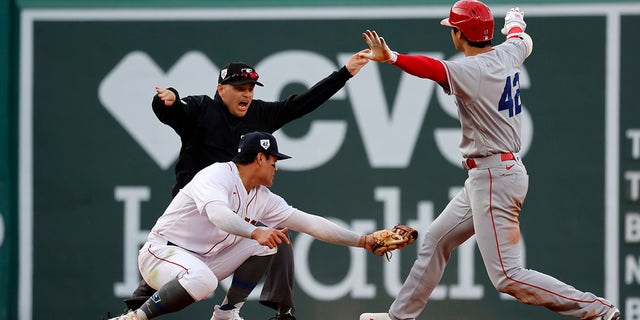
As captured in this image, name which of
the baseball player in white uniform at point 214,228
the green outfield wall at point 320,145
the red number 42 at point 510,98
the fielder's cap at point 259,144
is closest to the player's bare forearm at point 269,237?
the baseball player in white uniform at point 214,228

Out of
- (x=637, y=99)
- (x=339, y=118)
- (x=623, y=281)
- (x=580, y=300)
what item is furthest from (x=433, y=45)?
(x=580, y=300)

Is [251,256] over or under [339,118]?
under

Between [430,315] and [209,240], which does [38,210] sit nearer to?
[209,240]

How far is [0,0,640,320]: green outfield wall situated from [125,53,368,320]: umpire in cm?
124

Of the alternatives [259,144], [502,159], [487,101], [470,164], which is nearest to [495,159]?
[502,159]

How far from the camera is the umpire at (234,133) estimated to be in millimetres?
5977

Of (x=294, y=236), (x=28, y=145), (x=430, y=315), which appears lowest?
(x=430, y=315)

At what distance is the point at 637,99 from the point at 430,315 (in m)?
1.90

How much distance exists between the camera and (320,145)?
7.40 metres

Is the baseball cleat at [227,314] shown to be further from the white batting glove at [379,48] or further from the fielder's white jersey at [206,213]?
the white batting glove at [379,48]

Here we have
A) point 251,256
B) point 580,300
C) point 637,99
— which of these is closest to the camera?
point 580,300

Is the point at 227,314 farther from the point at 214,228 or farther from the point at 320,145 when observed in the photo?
the point at 320,145

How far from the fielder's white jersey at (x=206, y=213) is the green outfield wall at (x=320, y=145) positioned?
1.57 meters

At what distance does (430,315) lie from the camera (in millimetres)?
7352
